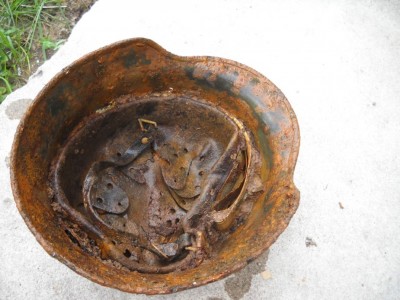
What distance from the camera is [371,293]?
1667mm

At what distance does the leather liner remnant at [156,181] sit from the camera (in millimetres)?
1291

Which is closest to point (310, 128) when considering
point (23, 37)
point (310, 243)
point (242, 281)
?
point (310, 243)

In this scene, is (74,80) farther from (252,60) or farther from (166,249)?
(252,60)

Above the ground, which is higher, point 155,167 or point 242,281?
point 155,167

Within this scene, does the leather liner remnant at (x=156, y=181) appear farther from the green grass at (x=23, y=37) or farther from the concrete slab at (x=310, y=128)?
the green grass at (x=23, y=37)

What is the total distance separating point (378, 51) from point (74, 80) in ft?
5.40

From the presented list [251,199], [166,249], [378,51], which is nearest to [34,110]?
[166,249]

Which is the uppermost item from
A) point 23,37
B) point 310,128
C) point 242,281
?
point 310,128

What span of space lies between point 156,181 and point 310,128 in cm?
84

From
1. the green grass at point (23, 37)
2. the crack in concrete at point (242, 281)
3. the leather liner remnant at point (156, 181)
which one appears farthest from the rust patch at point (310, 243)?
the green grass at point (23, 37)

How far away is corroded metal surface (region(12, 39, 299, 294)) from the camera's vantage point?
1.18 m

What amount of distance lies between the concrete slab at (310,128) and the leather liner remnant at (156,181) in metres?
0.34

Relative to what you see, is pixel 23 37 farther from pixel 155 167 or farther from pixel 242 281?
pixel 242 281

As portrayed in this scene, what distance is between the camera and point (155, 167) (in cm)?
157
